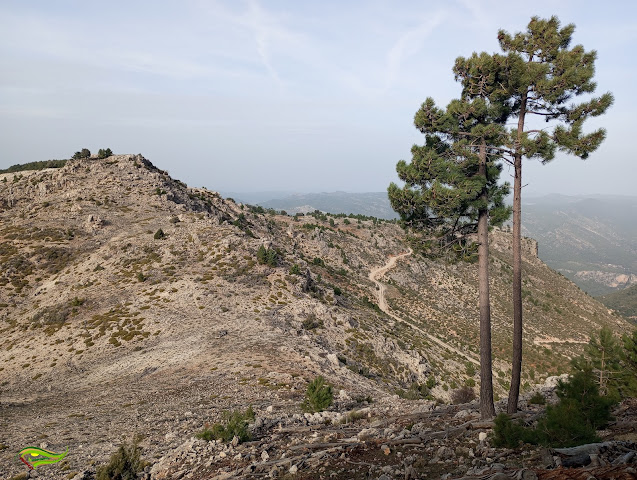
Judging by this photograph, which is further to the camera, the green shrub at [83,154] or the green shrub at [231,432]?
the green shrub at [83,154]

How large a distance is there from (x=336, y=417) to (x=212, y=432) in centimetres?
564

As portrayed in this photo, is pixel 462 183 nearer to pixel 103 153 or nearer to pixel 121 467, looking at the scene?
pixel 121 467

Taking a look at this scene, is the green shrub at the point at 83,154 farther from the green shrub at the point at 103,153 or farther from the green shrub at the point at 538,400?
the green shrub at the point at 538,400

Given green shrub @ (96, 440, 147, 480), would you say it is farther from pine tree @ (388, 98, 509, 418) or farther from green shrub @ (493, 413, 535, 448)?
pine tree @ (388, 98, 509, 418)

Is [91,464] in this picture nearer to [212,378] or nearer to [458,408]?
[212,378]

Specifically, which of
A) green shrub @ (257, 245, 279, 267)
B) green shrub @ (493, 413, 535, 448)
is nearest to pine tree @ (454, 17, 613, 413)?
green shrub @ (493, 413, 535, 448)

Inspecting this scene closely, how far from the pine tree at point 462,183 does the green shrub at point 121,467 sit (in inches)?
487

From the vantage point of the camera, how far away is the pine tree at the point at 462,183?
45.4 ft

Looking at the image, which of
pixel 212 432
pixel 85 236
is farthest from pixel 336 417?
pixel 85 236

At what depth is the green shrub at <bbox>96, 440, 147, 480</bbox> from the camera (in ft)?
32.8

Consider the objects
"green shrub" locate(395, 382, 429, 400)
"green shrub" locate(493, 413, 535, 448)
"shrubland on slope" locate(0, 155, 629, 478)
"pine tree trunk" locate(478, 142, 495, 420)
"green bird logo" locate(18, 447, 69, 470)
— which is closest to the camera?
"green shrub" locate(493, 413, 535, 448)

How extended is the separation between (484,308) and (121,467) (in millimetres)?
14064

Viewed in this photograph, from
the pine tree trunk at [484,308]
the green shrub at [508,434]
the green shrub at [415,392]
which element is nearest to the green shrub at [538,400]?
the pine tree trunk at [484,308]

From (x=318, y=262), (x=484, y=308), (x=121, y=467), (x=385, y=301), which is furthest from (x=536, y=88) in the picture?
(x=318, y=262)
